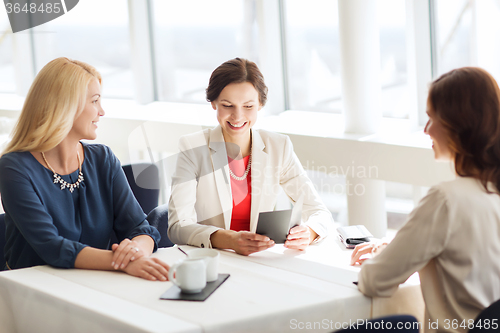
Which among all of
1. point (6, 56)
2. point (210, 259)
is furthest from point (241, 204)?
point (6, 56)

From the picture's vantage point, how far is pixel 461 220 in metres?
1.38

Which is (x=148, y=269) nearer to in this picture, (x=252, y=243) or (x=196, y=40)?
(x=252, y=243)

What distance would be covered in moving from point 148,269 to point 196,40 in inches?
147

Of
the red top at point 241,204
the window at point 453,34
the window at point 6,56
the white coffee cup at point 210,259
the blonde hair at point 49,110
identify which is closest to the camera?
the white coffee cup at point 210,259

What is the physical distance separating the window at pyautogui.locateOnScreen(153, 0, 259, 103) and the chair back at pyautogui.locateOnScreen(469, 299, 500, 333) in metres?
3.55

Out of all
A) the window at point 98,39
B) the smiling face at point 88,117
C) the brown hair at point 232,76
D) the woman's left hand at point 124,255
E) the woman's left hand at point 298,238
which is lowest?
the woman's left hand at point 298,238

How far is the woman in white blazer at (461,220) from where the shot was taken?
139 centimetres

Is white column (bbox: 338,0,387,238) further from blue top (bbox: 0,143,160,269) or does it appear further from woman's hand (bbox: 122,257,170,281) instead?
woman's hand (bbox: 122,257,170,281)

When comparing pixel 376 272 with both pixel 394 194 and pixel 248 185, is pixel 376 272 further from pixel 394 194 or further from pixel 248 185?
pixel 394 194

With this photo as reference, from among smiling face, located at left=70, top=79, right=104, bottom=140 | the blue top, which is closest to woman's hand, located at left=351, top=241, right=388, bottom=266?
the blue top

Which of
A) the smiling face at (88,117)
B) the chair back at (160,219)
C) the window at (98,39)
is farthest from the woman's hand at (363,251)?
the window at (98,39)

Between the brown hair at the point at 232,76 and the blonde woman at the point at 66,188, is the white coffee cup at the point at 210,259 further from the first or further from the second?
the brown hair at the point at 232,76

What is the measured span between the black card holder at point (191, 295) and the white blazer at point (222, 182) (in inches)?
27.0

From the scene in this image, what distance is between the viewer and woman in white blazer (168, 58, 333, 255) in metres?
2.33
